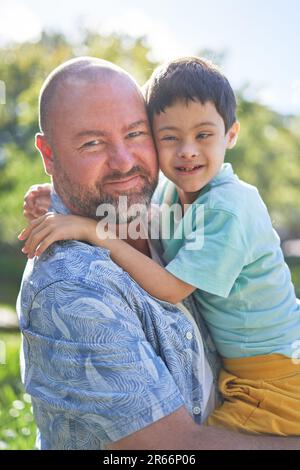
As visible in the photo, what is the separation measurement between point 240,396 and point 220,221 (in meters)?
0.63

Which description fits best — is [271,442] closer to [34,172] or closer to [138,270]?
[138,270]

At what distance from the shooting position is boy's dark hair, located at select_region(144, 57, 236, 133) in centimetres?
256

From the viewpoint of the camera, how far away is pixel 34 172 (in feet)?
35.4

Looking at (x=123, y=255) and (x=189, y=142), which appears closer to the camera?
(x=123, y=255)

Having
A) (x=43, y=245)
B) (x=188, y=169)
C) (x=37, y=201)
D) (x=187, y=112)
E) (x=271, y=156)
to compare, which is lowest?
(x=43, y=245)

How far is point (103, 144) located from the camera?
2506 mm

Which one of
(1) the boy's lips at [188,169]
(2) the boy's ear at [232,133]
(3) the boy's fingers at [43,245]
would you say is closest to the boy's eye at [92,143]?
(1) the boy's lips at [188,169]

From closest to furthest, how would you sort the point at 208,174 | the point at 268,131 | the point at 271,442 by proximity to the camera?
the point at 271,442 < the point at 208,174 < the point at 268,131

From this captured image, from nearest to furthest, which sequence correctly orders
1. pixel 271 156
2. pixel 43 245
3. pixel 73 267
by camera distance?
pixel 73 267 < pixel 43 245 < pixel 271 156

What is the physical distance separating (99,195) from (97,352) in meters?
0.70

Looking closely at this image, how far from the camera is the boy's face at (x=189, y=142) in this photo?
2578mm

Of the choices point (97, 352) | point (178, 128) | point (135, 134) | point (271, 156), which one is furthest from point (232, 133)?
point (271, 156)

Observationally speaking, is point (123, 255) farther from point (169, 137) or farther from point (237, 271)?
point (169, 137)
